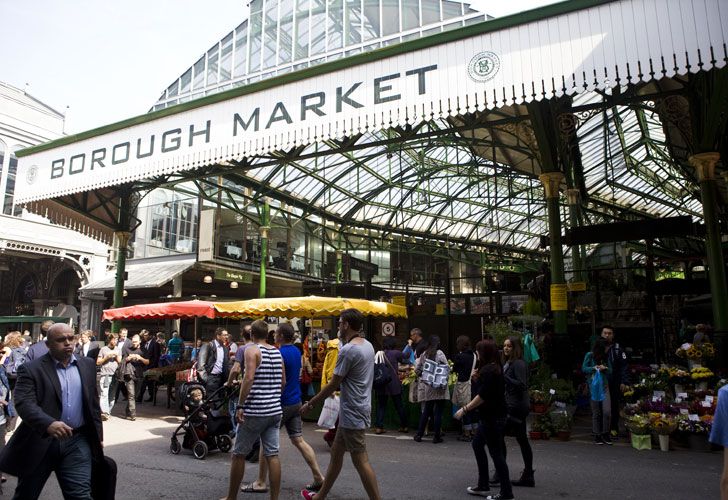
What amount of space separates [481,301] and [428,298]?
229 centimetres

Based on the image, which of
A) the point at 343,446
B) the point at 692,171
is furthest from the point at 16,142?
the point at 692,171

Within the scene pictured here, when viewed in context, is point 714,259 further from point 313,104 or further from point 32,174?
point 32,174

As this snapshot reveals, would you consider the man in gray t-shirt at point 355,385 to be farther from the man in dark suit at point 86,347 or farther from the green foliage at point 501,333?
the green foliage at point 501,333

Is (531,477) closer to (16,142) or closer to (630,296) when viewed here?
(630,296)

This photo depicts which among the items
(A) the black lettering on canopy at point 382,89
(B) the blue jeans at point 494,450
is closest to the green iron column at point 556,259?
(A) the black lettering on canopy at point 382,89

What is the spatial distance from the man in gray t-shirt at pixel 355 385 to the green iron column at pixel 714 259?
740 centimetres

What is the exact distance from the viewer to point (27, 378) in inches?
146

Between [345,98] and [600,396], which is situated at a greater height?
[345,98]

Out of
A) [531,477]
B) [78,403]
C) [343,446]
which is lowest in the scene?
[531,477]

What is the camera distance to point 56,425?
136 inches

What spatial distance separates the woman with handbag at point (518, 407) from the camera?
19.0 ft

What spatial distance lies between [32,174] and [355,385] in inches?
430

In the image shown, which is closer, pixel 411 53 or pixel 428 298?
pixel 411 53

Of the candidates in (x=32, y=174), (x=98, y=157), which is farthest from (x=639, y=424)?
(x=32, y=174)
